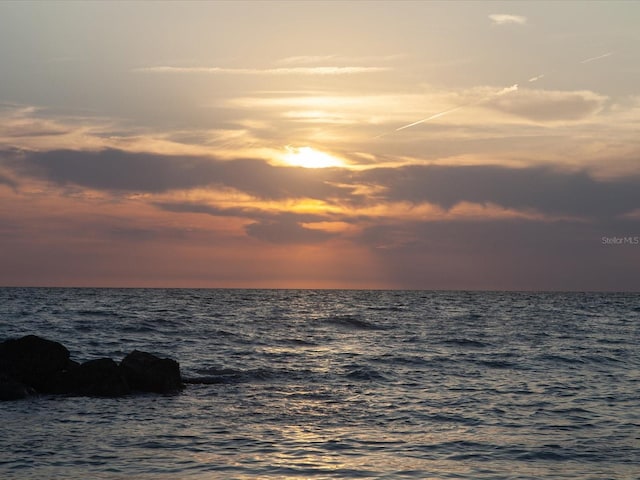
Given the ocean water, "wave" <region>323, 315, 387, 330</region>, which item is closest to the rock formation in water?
the ocean water

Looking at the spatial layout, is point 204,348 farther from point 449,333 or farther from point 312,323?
point 312,323

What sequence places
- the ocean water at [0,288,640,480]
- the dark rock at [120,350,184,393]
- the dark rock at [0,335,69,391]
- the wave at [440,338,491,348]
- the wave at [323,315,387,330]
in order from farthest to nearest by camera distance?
the wave at [323,315,387,330] < the wave at [440,338,491,348] < the dark rock at [120,350,184,393] < the dark rock at [0,335,69,391] < the ocean water at [0,288,640,480]

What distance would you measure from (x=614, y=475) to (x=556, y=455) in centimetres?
219

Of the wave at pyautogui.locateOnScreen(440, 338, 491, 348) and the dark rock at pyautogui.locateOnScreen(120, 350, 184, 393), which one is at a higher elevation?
the dark rock at pyautogui.locateOnScreen(120, 350, 184, 393)

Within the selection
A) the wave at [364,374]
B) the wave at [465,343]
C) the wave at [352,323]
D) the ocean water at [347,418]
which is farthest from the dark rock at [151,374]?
the wave at [352,323]

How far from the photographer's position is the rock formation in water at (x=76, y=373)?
92.2ft

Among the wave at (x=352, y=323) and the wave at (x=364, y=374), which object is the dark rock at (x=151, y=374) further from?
the wave at (x=352, y=323)

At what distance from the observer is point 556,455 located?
19.2m

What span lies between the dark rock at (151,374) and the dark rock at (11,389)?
3.68 metres

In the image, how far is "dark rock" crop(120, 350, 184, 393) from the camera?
93.8 feet

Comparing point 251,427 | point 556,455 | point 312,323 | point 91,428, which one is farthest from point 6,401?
point 312,323

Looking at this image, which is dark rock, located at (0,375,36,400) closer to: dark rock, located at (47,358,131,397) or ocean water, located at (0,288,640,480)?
ocean water, located at (0,288,640,480)

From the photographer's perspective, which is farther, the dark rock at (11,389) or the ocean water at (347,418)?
the dark rock at (11,389)

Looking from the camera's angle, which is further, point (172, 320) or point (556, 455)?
point (172, 320)
